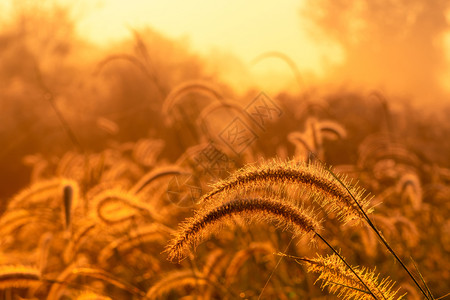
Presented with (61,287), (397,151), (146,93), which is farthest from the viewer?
(146,93)

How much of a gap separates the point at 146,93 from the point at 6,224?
9.90m

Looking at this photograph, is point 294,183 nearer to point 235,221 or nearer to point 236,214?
point 236,214

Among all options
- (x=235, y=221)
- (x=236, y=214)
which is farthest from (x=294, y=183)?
(x=235, y=221)

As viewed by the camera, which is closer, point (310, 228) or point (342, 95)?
point (310, 228)

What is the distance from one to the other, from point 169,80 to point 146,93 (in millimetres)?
1361

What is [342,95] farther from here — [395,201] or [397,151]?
[397,151]

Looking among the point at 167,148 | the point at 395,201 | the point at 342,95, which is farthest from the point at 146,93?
the point at 395,201

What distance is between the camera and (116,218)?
2.52 m

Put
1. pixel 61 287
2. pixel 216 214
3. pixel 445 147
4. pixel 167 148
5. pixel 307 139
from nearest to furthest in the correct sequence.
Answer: pixel 216 214, pixel 61 287, pixel 307 139, pixel 445 147, pixel 167 148

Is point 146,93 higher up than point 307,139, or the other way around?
point 146,93

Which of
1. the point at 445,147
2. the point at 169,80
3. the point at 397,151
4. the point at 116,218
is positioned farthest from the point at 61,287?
the point at 169,80

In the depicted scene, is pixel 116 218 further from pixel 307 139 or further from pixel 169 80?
pixel 169 80

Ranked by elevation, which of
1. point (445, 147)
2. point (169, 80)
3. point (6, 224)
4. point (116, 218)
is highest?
point (169, 80)

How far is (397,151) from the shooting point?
3.82m
